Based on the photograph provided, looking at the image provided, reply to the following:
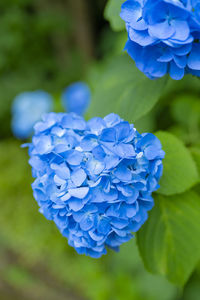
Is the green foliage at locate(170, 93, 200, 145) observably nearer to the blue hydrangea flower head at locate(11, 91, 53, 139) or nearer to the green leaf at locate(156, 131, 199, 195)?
the green leaf at locate(156, 131, 199, 195)

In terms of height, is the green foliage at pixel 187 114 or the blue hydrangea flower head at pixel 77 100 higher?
the blue hydrangea flower head at pixel 77 100

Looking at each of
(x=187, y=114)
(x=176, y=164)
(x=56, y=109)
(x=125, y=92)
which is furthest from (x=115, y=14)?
(x=56, y=109)

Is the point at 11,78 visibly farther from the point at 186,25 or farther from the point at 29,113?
the point at 186,25

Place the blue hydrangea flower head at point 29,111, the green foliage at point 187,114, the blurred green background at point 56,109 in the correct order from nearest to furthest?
the green foliage at point 187,114
the blurred green background at point 56,109
the blue hydrangea flower head at point 29,111

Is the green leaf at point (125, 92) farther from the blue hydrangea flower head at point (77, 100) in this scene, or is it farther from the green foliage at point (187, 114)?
the blue hydrangea flower head at point (77, 100)

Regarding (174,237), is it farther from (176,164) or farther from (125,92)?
(125,92)

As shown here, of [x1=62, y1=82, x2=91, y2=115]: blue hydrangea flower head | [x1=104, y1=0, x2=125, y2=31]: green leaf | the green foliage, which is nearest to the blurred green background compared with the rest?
the green foliage

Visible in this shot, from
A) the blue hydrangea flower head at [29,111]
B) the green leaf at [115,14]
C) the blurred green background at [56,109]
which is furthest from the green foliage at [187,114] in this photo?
the blue hydrangea flower head at [29,111]
